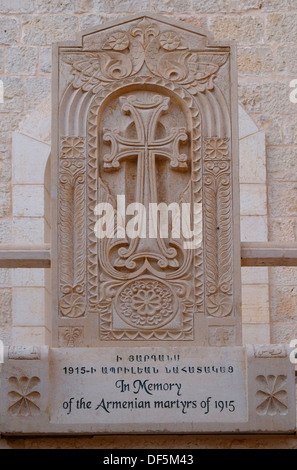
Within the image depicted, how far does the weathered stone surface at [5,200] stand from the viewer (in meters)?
9.34

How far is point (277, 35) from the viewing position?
977 centimetres

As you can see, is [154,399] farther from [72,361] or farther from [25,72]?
[25,72]

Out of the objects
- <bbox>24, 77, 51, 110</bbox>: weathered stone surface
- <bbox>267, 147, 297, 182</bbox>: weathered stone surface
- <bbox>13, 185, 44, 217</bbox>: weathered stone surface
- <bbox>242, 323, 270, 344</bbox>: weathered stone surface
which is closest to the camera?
<bbox>242, 323, 270, 344</bbox>: weathered stone surface

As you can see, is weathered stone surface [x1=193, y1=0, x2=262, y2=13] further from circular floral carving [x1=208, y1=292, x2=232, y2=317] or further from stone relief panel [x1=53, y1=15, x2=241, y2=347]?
circular floral carving [x1=208, y1=292, x2=232, y2=317]

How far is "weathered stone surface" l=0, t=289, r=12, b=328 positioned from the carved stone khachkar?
7.19ft

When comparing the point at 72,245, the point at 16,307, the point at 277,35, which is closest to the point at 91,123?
the point at 72,245

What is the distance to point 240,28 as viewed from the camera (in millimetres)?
9750

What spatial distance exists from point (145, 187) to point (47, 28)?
2901mm

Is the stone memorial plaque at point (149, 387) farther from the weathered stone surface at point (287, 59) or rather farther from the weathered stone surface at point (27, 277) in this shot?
the weathered stone surface at point (287, 59)

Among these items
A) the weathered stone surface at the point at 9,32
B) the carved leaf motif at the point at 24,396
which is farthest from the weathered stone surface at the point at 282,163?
the carved leaf motif at the point at 24,396

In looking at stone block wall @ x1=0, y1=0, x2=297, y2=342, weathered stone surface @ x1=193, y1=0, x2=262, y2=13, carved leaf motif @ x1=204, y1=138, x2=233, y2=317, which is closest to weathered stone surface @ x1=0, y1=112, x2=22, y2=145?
stone block wall @ x1=0, y1=0, x2=297, y2=342

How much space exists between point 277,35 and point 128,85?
2728 mm

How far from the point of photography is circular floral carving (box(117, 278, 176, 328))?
6.98 meters

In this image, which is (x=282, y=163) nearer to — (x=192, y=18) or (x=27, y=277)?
(x=192, y=18)
